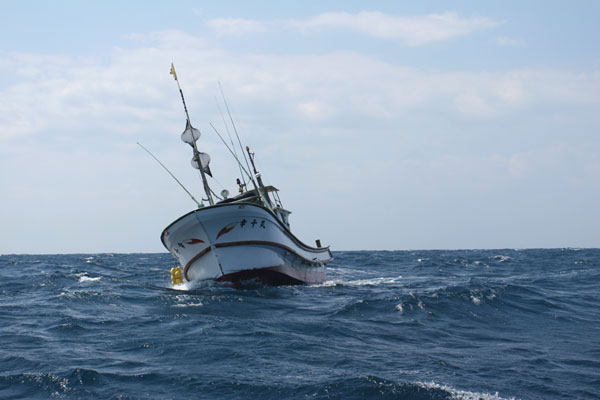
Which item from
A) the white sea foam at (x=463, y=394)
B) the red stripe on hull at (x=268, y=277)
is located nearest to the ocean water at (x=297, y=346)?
the white sea foam at (x=463, y=394)

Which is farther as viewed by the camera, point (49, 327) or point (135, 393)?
point (49, 327)

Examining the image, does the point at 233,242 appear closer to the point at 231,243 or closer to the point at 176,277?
the point at 231,243

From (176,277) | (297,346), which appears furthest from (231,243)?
(297,346)

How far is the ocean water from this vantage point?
7316 millimetres

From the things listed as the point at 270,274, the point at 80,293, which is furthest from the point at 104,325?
the point at 270,274

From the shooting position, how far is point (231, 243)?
60.3 feet

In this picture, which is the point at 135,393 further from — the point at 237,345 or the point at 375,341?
the point at 375,341

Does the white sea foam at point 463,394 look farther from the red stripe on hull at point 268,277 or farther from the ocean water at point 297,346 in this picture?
the red stripe on hull at point 268,277

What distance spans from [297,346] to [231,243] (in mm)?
9034

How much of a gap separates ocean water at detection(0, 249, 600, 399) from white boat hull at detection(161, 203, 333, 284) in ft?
5.36

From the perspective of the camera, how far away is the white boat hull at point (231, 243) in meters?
18.0

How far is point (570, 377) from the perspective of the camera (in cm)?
820

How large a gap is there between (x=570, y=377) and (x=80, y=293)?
15.2m

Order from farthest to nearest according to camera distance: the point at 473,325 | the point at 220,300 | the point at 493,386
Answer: the point at 220,300
the point at 473,325
the point at 493,386
